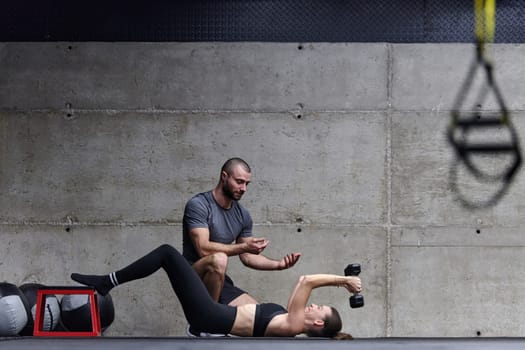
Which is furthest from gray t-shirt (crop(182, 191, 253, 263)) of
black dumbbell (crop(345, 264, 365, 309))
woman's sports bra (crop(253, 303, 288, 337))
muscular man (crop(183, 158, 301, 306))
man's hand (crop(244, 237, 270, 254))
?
black dumbbell (crop(345, 264, 365, 309))

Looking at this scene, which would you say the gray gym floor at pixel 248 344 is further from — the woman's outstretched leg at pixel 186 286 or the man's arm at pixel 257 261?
the man's arm at pixel 257 261

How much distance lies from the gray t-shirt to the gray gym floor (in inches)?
42.4

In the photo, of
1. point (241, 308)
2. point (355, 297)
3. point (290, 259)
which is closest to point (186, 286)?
point (241, 308)

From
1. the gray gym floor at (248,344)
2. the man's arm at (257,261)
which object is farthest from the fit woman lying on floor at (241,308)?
the man's arm at (257,261)

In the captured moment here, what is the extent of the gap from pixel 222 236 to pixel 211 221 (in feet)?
0.39

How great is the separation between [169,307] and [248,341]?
93.0 inches

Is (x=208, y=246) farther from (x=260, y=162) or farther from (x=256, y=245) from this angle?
(x=260, y=162)

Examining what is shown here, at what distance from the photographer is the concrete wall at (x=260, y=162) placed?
734 cm

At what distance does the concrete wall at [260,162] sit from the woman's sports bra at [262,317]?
5.64 feet

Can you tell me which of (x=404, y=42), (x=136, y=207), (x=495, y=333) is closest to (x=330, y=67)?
(x=404, y=42)

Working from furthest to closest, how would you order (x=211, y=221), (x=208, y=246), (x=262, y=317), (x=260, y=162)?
(x=260, y=162), (x=211, y=221), (x=208, y=246), (x=262, y=317)

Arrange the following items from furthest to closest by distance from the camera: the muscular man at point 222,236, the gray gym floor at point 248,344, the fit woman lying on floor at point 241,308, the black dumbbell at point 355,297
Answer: the muscular man at point 222,236 < the fit woman lying on floor at point 241,308 < the black dumbbell at point 355,297 < the gray gym floor at point 248,344

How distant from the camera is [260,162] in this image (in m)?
7.41

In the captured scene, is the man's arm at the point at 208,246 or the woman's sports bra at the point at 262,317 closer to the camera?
the woman's sports bra at the point at 262,317
